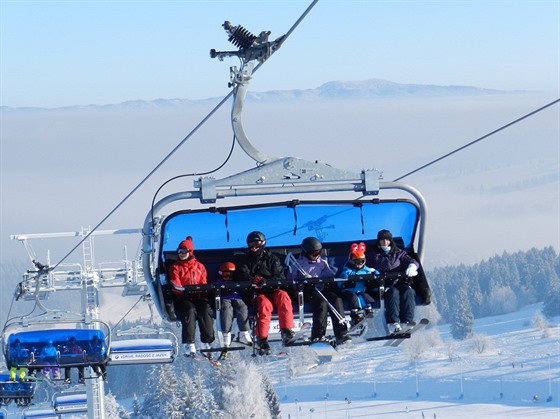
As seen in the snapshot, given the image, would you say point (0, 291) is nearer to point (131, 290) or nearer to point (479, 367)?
point (479, 367)

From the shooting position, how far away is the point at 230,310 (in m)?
20.1

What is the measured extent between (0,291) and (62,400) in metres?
146

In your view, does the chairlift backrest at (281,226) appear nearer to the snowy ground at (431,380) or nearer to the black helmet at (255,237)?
the black helmet at (255,237)

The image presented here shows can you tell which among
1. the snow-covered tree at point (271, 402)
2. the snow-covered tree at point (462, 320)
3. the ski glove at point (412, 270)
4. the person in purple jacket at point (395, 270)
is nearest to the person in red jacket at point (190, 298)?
the person in purple jacket at point (395, 270)

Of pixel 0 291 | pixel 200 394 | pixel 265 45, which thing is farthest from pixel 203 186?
pixel 0 291

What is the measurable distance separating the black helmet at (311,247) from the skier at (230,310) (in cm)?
81

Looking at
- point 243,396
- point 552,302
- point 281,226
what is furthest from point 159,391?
point 552,302

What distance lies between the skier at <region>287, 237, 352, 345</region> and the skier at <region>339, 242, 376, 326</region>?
4.7 inches

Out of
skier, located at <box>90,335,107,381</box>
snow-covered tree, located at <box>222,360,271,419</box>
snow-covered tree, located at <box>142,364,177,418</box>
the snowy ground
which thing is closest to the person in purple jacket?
skier, located at <box>90,335,107,381</box>

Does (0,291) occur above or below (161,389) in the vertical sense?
above

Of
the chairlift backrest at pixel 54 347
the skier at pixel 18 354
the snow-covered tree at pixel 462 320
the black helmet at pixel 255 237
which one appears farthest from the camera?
the snow-covered tree at pixel 462 320

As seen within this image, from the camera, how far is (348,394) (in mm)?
113750

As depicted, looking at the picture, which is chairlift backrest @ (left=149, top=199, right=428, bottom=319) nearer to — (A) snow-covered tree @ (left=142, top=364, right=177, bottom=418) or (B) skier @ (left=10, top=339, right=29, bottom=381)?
(B) skier @ (left=10, top=339, right=29, bottom=381)

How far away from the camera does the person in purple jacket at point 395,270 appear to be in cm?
2012
